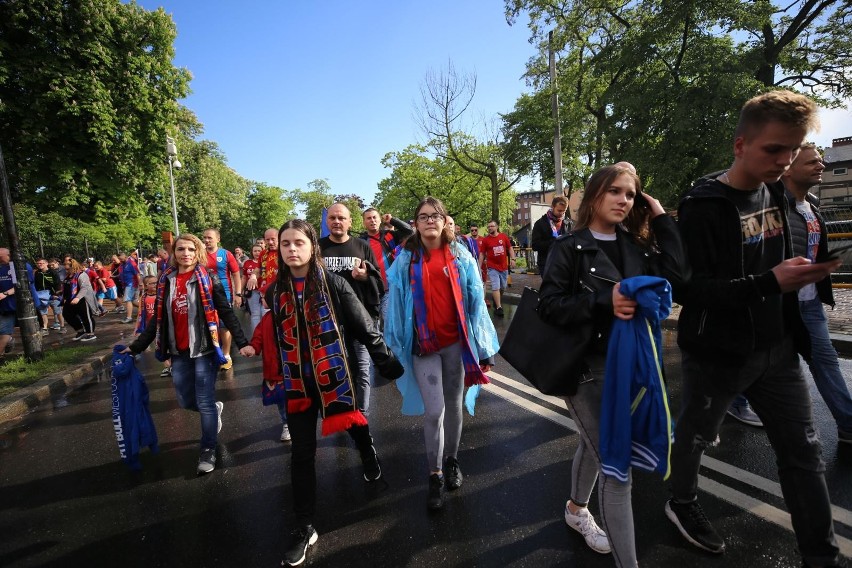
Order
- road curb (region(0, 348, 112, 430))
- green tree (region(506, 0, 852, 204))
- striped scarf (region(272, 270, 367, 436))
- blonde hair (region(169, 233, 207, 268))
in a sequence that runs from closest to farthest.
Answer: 1. striped scarf (region(272, 270, 367, 436))
2. blonde hair (region(169, 233, 207, 268))
3. road curb (region(0, 348, 112, 430))
4. green tree (region(506, 0, 852, 204))

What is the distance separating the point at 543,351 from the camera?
203 cm

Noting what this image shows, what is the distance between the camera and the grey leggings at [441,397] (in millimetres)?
2863

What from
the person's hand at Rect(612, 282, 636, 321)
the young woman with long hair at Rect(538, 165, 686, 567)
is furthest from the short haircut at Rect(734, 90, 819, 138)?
the person's hand at Rect(612, 282, 636, 321)

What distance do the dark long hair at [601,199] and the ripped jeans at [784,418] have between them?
73 cm

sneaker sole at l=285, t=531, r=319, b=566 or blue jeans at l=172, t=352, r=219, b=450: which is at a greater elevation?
blue jeans at l=172, t=352, r=219, b=450

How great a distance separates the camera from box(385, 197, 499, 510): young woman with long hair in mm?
2898

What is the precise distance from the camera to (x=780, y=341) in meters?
2.02

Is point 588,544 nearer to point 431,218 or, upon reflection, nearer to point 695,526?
point 695,526

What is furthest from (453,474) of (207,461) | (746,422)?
(746,422)

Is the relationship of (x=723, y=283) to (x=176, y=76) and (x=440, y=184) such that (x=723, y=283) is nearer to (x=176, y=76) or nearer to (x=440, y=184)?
(x=176, y=76)

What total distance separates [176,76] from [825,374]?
75.3 ft

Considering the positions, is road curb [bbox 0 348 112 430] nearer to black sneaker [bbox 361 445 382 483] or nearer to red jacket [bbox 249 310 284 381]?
red jacket [bbox 249 310 284 381]

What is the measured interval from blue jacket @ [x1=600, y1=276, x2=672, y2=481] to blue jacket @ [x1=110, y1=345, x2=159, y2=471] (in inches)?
137

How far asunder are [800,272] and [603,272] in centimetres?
71
